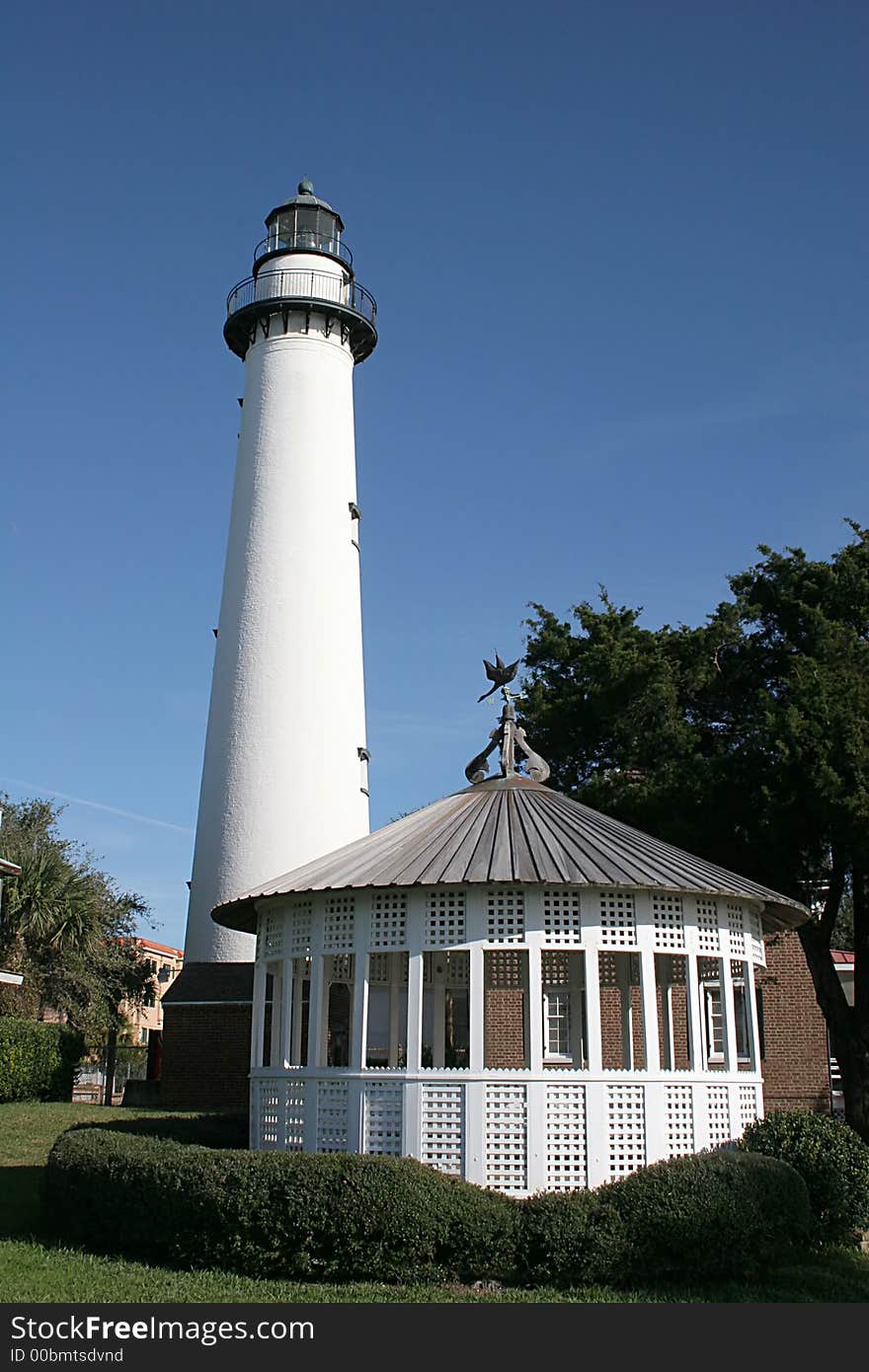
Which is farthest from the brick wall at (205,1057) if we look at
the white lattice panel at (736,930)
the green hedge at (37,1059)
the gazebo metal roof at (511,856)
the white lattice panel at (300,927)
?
the white lattice panel at (736,930)

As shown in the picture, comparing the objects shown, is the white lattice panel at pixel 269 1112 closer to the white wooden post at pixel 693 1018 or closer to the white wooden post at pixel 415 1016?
the white wooden post at pixel 415 1016

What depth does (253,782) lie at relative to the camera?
26.8 metres

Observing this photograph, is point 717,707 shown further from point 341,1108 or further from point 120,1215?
point 120,1215

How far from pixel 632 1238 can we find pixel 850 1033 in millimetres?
12305

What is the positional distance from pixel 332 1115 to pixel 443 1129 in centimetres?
148

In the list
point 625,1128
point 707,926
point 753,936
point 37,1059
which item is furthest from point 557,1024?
point 37,1059

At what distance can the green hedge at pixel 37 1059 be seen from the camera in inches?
1097

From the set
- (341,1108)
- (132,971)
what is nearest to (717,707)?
(341,1108)

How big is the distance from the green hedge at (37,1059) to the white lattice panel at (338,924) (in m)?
16.4

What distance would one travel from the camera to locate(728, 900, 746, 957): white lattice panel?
1524cm

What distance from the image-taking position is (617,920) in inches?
559

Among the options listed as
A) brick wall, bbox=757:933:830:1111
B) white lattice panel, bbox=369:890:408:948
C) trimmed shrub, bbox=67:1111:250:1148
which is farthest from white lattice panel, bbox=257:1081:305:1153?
brick wall, bbox=757:933:830:1111

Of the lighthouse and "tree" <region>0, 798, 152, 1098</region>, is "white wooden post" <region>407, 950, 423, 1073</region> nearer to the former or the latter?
the lighthouse

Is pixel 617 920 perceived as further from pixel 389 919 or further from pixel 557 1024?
pixel 557 1024
